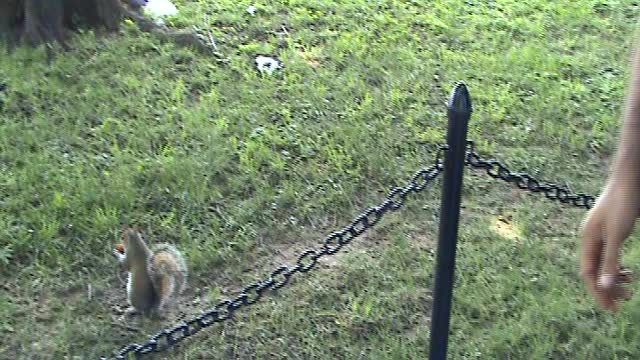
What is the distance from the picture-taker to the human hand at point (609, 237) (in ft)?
5.14

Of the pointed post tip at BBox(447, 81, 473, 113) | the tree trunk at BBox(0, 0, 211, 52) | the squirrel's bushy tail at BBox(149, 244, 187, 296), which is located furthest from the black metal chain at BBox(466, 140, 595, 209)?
the tree trunk at BBox(0, 0, 211, 52)

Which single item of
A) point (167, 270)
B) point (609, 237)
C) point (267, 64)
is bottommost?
point (167, 270)

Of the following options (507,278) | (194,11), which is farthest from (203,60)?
(507,278)

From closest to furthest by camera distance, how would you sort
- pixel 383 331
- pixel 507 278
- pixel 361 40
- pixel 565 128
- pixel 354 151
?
pixel 383 331, pixel 507 278, pixel 354 151, pixel 565 128, pixel 361 40

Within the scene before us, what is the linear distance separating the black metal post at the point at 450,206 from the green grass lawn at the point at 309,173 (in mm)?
734

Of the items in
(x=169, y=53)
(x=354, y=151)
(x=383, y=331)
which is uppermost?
(x=169, y=53)

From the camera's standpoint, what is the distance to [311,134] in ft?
15.8

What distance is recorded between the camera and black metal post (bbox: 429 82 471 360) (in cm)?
238

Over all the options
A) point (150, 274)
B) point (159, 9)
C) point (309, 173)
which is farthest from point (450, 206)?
point (159, 9)

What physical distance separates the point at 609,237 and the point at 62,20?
15.5 ft

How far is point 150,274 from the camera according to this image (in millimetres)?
3477

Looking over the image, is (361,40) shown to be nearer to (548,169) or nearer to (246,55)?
(246,55)

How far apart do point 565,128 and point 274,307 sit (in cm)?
224

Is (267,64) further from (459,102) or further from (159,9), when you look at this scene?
(459,102)
